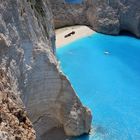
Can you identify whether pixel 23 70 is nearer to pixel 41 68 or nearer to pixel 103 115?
pixel 41 68

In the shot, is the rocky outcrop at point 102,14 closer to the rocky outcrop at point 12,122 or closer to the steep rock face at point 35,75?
the steep rock face at point 35,75

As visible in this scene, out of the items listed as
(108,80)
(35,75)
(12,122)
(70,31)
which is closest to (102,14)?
(70,31)

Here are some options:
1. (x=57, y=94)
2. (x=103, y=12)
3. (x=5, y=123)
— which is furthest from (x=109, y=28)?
(x=5, y=123)

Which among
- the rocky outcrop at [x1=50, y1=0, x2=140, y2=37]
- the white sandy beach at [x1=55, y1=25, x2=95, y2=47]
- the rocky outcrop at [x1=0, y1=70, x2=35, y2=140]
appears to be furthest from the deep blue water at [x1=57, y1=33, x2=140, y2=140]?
the rocky outcrop at [x1=0, y1=70, x2=35, y2=140]

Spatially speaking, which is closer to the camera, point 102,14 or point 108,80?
point 108,80

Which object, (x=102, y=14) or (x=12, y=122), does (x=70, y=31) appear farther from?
(x=12, y=122)

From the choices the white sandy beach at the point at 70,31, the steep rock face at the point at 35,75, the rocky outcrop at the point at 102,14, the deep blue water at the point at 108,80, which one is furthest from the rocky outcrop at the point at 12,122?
the rocky outcrop at the point at 102,14

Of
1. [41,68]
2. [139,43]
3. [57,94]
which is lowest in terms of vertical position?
[139,43]
